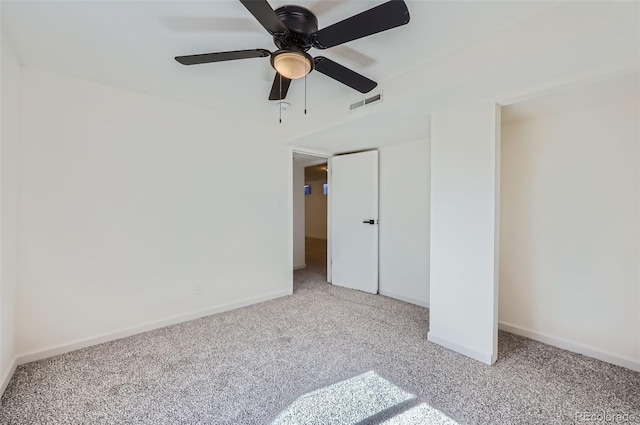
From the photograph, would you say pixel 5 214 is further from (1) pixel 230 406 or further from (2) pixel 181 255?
(1) pixel 230 406

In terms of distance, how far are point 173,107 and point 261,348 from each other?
8.04 ft

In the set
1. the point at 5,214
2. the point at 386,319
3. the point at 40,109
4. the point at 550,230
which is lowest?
the point at 386,319

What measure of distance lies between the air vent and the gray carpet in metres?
2.11

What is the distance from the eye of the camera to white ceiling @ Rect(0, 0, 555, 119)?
1.57 meters

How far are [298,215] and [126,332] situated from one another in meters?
3.56

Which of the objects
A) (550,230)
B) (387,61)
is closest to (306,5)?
(387,61)

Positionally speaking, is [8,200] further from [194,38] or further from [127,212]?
[194,38]

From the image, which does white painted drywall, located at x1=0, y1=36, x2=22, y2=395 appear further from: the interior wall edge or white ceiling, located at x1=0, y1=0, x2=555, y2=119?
white ceiling, located at x1=0, y1=0, x2=555, y2=119

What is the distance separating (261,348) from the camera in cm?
240

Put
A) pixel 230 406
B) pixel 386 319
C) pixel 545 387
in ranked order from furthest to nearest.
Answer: pixel 386 319 < pixel 545 387 < pixel 230 406

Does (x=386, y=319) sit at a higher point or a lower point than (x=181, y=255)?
lower

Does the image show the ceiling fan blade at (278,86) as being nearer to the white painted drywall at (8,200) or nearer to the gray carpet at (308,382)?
the white painted drywall at (8,200)

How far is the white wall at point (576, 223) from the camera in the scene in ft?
7.00

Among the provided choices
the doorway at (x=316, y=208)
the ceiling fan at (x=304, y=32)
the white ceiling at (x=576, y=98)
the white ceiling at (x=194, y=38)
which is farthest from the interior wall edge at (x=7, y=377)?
the doorway at (x=316, y=208)
